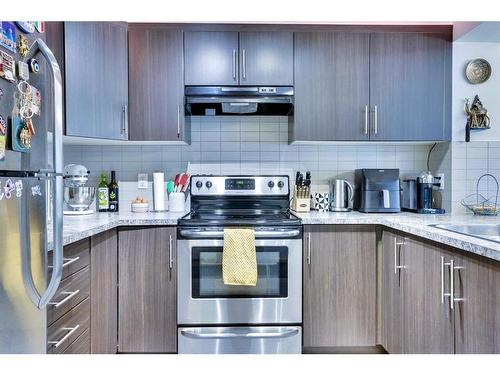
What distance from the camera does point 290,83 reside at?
8.11 feet

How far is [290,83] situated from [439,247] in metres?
1.42

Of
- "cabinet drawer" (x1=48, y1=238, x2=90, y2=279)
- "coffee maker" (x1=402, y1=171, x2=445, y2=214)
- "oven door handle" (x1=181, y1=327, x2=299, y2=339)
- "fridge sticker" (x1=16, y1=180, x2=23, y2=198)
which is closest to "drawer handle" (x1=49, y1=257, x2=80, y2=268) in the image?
"cabinet drawer" (x1=48, y1=238, x2=90, y2=279)

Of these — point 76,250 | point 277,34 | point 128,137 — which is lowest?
point 76,250

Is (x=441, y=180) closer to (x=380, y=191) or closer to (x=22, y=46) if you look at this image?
(x=380, y=191)

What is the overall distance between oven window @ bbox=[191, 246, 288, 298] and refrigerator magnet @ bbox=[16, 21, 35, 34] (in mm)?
1383

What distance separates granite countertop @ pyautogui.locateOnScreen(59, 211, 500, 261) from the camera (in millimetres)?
1300

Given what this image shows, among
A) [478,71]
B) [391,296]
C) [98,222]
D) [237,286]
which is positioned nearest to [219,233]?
[237,286]

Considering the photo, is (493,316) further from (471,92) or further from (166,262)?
(471,92)

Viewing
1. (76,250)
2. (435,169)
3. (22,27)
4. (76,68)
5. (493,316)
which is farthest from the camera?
(435,169)

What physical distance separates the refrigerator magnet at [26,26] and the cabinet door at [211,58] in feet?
4.43

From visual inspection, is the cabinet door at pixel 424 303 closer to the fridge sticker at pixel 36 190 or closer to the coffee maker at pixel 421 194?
the coffee maker at pixel 421 194

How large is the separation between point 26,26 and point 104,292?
52.8 inches

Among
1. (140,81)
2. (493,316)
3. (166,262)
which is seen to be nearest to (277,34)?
(140,81)

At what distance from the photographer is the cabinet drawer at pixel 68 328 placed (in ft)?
Result: 4.26
